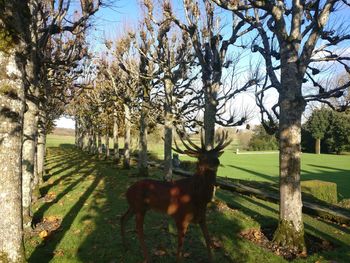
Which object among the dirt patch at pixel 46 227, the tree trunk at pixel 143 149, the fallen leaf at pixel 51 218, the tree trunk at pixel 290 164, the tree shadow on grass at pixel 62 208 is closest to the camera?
the tree shadow on grass at pixel 62 208

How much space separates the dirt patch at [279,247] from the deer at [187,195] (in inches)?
88.8

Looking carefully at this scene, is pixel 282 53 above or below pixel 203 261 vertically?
above

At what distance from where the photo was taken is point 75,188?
16797 mm

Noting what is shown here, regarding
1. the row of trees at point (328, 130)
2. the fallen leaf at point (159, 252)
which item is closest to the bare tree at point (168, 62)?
the fallen leaf at point (159, 252)

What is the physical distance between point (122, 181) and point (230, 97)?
8132mm

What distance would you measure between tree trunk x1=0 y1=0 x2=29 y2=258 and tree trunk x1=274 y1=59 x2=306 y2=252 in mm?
5957

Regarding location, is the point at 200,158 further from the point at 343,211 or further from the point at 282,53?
the point at 343,211

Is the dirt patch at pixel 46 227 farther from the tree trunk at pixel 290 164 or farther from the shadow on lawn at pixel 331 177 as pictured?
the shadow on lawn at pixel 331 177

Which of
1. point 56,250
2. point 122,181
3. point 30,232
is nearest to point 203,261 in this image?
point 56,250

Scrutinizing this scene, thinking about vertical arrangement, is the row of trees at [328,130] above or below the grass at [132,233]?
above

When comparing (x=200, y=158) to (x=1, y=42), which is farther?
(x=200, y=158)

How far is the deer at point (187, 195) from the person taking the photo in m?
6.32

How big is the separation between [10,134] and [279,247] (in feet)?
21.3

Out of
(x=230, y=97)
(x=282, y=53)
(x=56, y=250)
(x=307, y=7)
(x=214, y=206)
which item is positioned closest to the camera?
(x=56, y=250)
